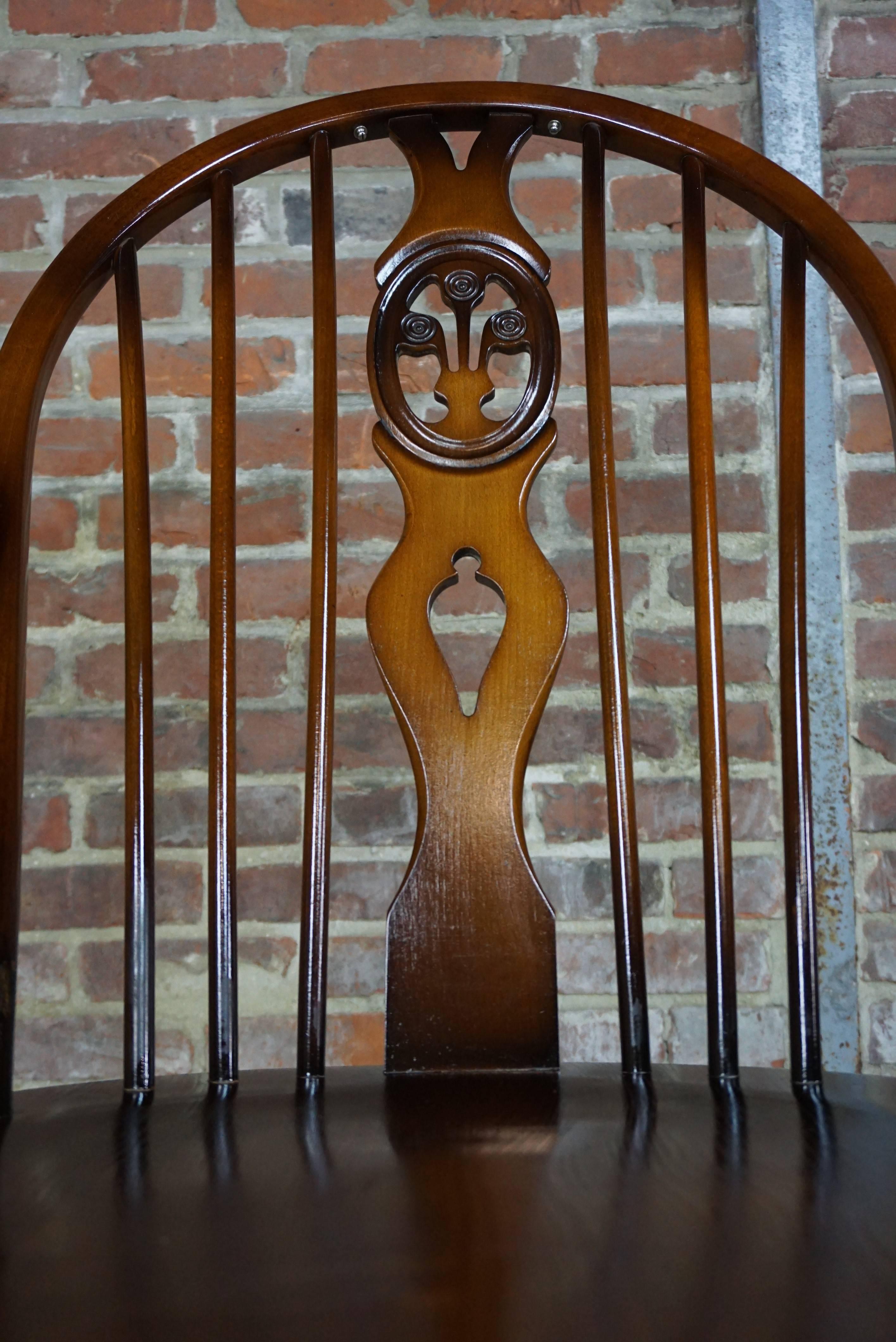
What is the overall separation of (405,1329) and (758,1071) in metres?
0.43

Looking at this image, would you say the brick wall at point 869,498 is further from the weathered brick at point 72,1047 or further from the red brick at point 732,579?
the weathered brick at point 72,1047

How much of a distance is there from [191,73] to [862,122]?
833 mm

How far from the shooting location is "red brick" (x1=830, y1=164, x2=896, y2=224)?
4.37 ft

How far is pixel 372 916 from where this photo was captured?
125 centimetres

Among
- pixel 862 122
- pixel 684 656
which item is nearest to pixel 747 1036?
pixel 684 656

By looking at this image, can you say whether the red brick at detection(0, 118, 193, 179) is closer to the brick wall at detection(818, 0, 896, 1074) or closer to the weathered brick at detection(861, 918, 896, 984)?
the brick wall at detection(818, 0, 896, 1074)

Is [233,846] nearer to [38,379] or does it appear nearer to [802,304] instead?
[38,379]

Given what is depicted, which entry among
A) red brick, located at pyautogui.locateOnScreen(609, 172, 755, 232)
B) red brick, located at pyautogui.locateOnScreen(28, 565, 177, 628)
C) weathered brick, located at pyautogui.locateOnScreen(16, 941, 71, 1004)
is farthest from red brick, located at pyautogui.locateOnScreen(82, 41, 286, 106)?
weathered brick, located at pyautogui.locateOnScreen(16, 941, 71, 1004)

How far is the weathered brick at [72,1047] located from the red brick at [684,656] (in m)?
0.68

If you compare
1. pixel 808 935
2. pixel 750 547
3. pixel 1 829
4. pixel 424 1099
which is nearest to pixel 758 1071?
pixel 808 935

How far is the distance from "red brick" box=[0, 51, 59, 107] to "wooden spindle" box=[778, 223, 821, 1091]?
103 centimetres

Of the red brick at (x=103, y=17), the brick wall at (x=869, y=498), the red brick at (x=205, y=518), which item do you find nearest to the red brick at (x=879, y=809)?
the brick wall at (x=869, y=498)

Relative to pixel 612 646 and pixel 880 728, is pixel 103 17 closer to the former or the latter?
pixel 612 646

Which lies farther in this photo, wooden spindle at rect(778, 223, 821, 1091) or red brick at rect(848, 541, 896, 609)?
red brick at rect(848, 541, 896, 609)
